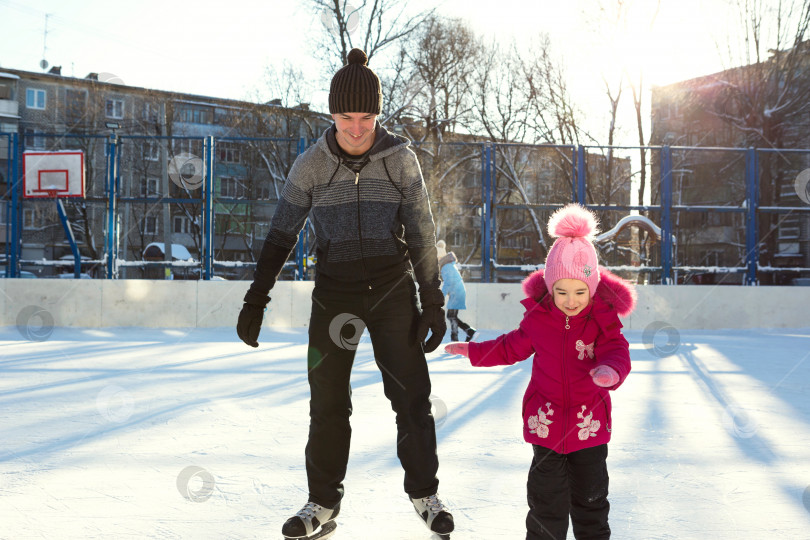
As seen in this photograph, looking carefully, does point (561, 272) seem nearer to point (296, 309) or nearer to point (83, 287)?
point (296, 309)

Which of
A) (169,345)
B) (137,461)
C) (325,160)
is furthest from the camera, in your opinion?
(169,345)

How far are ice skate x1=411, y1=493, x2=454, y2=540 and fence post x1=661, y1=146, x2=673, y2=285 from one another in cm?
955

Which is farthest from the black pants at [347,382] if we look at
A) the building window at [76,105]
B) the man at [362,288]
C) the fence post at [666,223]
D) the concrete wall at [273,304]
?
the building window at [76,105]

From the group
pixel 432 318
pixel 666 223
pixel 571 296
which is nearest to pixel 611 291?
pixel 571 296

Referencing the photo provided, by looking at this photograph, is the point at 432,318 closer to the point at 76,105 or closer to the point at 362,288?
the point at 362,288

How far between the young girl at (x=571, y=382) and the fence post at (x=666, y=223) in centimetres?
944

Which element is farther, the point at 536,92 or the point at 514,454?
the point at 536,92

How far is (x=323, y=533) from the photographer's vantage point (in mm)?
2232

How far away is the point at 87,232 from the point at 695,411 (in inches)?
603

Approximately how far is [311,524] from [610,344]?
3.39 ft

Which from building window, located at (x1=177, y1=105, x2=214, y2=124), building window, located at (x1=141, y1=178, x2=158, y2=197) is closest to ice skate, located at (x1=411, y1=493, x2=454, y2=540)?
A: building window, located at (x1=141, y1=178, x2=158, y2=197)

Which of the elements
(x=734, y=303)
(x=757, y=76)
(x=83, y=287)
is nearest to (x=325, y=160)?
(x=83, y=287)

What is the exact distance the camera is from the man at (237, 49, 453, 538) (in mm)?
2299

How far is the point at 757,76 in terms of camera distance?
18.0m
